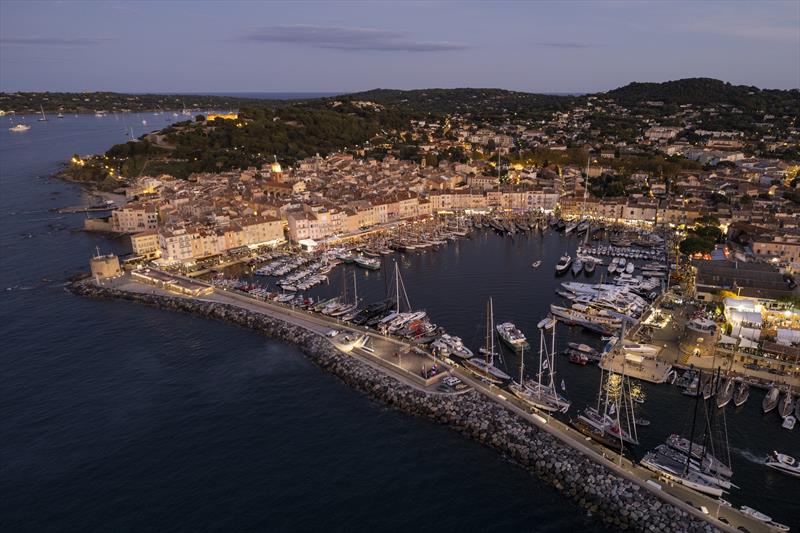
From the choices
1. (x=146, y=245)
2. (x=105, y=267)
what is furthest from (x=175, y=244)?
(x=105, y=267)

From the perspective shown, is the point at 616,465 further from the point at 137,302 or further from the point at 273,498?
the point at 137,302

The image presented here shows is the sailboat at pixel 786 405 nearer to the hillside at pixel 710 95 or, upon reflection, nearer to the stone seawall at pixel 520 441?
the stone seawall at pixel 520 441

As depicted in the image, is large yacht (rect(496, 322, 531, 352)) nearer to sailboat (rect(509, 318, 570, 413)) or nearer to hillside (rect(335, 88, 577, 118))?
sailboat (rect(509, 318, 570, 413))

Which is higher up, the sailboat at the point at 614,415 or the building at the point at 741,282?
the building at the point at 741,282

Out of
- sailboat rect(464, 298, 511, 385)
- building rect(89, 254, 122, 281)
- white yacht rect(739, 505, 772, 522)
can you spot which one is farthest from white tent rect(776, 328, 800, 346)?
building rect(89, 254, 122, 281)

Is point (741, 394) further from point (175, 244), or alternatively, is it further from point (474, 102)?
point (474, 102)

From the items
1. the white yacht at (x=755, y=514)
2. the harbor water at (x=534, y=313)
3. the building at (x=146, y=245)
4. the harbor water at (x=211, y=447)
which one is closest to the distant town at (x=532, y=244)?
the white yacht at (x=755, y=514)

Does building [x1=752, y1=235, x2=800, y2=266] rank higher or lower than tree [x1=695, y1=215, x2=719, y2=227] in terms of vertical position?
lower
